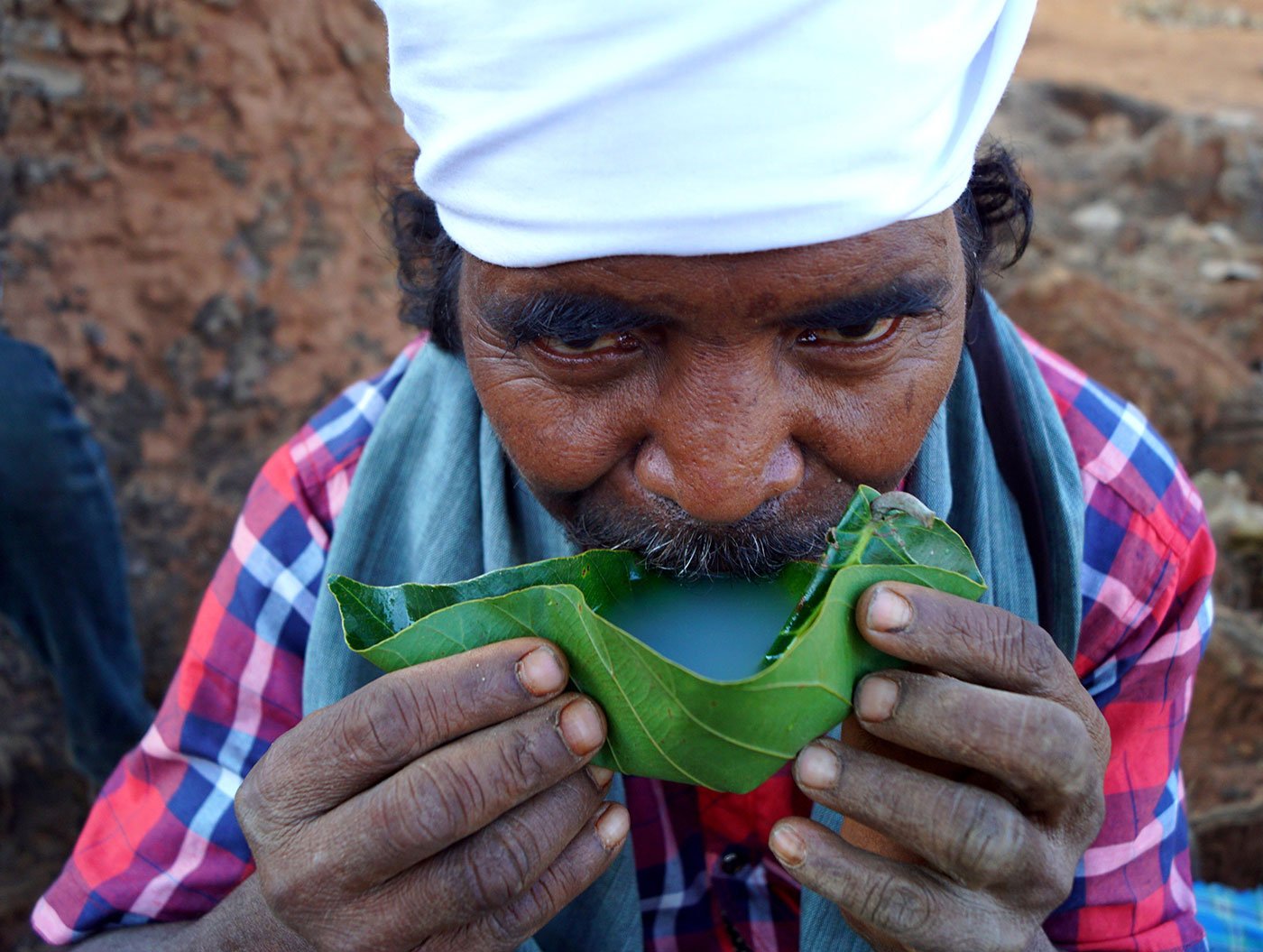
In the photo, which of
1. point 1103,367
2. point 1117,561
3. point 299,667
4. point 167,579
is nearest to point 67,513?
point 167,579

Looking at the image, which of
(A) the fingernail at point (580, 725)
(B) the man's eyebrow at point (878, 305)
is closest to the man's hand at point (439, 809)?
(A) the fingernail at point (580, 725)

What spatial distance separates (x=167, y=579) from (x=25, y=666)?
0.51 meters

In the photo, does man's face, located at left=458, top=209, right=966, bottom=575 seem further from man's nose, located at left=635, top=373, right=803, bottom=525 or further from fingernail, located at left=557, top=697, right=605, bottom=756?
fingernail, located at left=557, top=697, right=605, bottom=756

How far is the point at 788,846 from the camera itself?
4.41ft

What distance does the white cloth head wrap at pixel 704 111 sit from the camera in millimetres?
1307

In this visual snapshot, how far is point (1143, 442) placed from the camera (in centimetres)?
212

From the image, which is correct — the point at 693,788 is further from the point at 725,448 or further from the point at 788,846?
the point at 725,448

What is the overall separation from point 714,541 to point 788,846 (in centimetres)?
39

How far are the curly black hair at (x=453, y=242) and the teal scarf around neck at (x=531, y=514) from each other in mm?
122

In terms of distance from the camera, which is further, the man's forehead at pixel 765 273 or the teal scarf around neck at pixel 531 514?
the teal scarf around neck at pixel 531 514

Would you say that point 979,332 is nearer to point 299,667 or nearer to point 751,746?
point 751,746

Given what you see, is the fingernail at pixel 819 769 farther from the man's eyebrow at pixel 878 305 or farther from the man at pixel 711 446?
the man's eyebrow at pixel 878 305

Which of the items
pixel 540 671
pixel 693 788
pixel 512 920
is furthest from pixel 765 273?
pixel 693 788

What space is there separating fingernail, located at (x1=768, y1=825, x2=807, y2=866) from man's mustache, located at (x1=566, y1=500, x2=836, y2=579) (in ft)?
1.14
